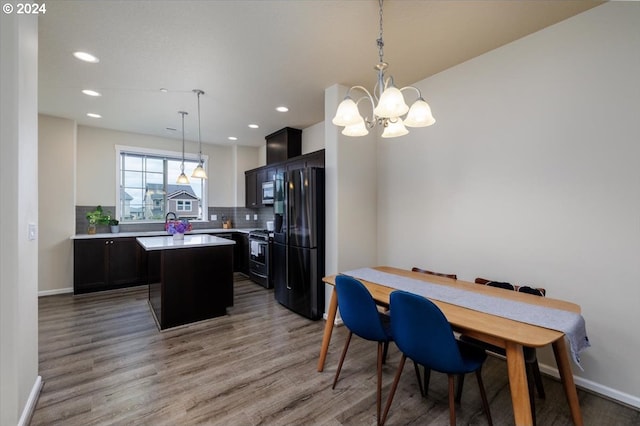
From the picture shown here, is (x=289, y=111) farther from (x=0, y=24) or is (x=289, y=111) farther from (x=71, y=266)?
(x=71, y=266)

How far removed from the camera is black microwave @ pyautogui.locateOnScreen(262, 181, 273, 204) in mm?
5333

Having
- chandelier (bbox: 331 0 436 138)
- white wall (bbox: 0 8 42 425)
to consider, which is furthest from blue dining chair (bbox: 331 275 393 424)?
white wall (bbox: 0 8 42 425)

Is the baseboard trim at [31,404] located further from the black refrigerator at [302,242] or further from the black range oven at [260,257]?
the black range oven at [260,257]

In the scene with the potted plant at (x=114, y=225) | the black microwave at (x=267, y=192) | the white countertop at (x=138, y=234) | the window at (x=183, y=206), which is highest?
the black microwave at (x=267, y=192)

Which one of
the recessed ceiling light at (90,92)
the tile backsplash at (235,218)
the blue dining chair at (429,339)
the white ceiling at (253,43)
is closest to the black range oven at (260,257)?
the tile backsplash at (235,218)

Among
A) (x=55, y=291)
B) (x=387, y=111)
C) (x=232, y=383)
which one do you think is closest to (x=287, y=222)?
(x=232, y=383)

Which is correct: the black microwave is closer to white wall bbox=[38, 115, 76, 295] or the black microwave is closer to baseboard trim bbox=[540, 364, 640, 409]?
white wall bbox=[38, 115, 76, 295]

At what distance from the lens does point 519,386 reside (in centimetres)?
137

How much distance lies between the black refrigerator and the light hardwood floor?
0.39 meters

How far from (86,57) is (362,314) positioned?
137 inches

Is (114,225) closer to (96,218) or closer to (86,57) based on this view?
(96,218)

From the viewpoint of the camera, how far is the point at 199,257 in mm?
3389

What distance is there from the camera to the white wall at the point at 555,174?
6.53 feet

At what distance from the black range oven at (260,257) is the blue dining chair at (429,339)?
135 inches
